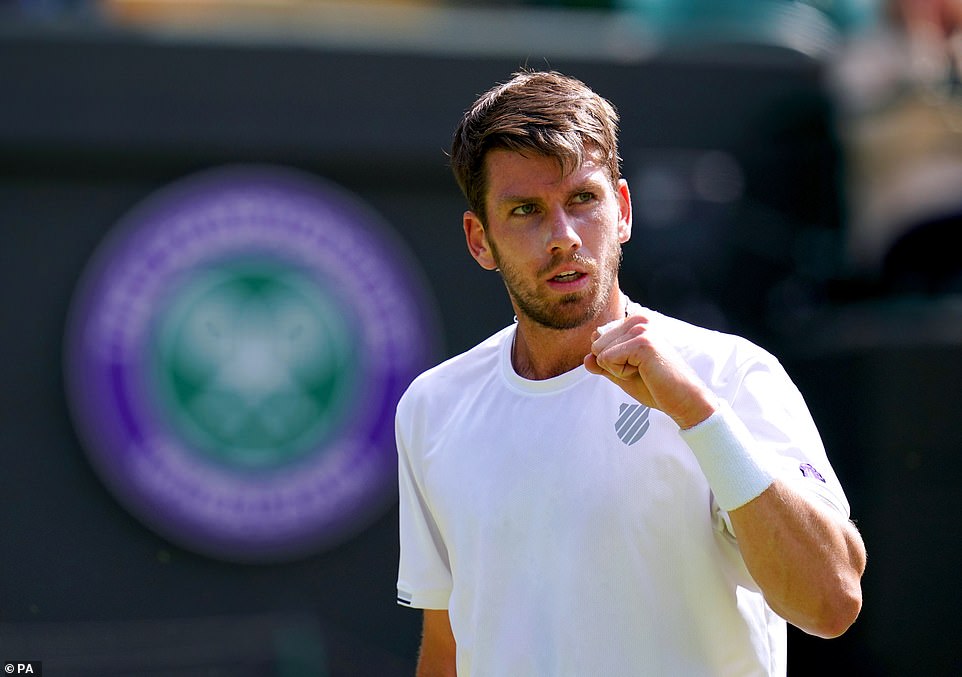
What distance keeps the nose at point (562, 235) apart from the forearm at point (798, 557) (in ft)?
1.88

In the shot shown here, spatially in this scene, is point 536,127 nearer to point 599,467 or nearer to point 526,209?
point 526,209

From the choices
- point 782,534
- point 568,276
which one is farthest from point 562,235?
point 782,534

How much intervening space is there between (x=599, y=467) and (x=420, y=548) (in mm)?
517

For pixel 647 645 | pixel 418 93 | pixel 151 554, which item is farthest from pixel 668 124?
pixel 647 645

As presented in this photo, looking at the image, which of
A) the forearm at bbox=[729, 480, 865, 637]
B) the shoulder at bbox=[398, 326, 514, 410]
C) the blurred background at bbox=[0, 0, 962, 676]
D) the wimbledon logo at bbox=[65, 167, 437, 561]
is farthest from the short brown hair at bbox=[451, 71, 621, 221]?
the wimbledon logo at bbox=[65, 167, 437, 561]

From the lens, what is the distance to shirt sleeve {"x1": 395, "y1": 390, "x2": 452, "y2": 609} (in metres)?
2.64

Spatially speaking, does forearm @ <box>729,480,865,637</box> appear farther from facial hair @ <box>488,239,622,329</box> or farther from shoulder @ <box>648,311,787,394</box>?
facial hair @ <box>488,239,622,329</box>

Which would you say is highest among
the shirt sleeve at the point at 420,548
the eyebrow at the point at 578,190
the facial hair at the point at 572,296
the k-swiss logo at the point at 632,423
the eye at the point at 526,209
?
the eyebrow at the point at 578,190

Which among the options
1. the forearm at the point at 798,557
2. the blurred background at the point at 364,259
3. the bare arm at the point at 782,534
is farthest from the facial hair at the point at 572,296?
the blurred background at the point at 364,259

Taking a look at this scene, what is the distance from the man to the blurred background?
3290 millimetres

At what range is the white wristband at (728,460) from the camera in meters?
2.05

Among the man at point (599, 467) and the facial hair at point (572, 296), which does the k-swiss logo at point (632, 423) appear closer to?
the man at point (599, 467)

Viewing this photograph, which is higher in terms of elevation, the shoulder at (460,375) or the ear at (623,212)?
the ear at (623,212)

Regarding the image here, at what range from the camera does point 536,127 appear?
2.39 m
